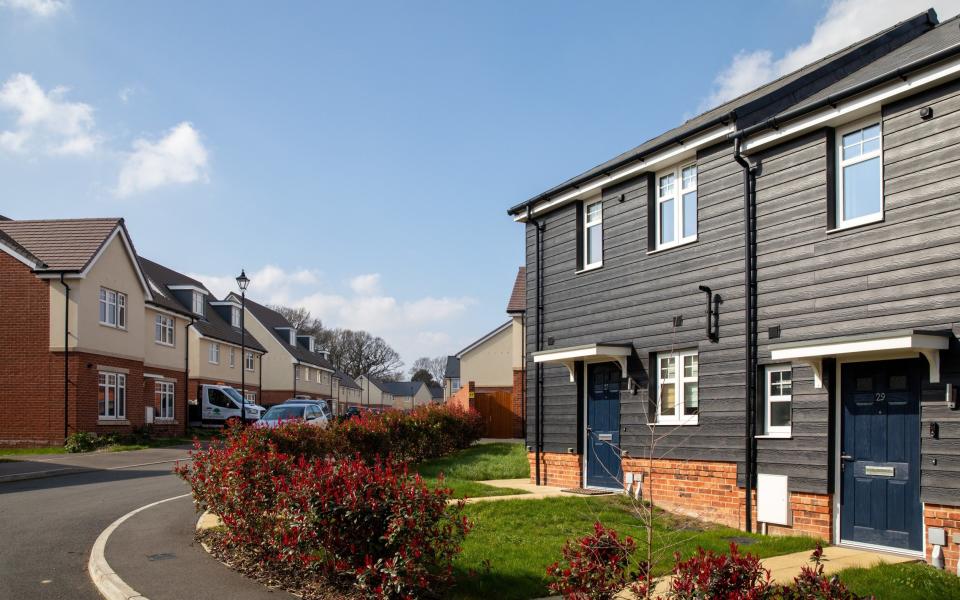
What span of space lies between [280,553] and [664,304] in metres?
8.44

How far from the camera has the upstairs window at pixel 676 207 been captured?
14.4m

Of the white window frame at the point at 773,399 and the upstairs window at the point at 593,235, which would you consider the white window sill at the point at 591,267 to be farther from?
the white window frame at the point at 773,399

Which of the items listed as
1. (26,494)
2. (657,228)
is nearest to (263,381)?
(26,494)

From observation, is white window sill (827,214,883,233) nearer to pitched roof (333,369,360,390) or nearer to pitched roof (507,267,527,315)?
pitched roof (507,267,527,315)

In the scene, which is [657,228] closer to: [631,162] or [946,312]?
[631,162]

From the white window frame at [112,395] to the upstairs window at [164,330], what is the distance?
5.42 meters

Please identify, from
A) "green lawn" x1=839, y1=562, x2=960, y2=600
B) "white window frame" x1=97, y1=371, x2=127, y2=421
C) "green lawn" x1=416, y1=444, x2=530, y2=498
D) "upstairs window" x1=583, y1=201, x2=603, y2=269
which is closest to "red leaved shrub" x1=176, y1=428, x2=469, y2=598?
"green lawn" x1=839, y1=562, x2=960, y2=600

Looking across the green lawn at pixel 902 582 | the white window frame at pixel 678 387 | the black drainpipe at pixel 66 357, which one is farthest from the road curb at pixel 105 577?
the black drainpipe at pixel 66 357

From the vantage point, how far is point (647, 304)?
15.0 m

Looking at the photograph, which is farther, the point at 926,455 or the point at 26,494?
the point at 26,494

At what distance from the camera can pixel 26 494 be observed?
53.4 ft

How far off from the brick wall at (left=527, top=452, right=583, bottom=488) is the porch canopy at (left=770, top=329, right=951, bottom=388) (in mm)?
6050

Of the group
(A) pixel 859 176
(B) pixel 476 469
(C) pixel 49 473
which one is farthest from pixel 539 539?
(C) pixel 49 473

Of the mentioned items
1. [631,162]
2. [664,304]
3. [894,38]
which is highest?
[894,38]
